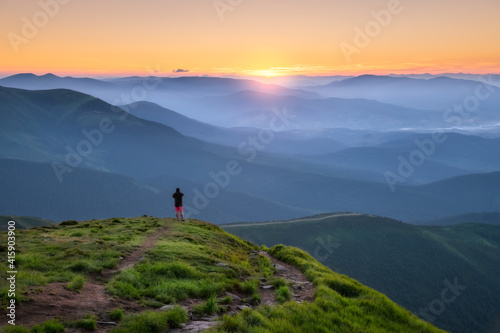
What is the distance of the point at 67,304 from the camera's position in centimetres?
1245

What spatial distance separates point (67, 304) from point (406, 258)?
167 meters

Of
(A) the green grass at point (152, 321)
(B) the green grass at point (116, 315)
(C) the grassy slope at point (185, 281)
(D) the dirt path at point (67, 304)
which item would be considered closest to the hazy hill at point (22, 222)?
(C) the grassy slope at point (185, 281)

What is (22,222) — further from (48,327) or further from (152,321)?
(152,321)

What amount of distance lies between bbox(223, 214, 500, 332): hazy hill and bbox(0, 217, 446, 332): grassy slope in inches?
4984

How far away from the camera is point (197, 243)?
1002 inches

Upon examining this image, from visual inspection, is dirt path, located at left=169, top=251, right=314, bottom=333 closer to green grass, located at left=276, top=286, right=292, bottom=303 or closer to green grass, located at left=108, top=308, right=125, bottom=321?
green grass, located at left=276, top=286, right=292, bottom=303

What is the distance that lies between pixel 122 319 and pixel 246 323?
13.7 feet

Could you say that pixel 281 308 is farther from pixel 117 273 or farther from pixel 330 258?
pixel 330 258

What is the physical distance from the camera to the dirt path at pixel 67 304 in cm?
1136

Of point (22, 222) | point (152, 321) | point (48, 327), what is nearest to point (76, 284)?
point (48, 327)

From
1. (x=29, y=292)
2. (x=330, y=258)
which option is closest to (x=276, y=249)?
(x=29, y=292)

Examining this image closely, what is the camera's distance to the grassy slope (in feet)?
42.0

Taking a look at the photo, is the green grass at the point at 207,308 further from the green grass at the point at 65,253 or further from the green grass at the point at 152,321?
the green grass at the point at 65,253

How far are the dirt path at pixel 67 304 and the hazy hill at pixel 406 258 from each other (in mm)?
135510
